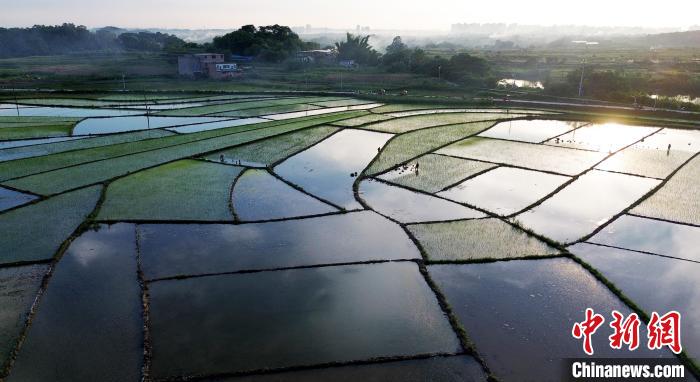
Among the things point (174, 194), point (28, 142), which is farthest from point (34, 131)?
point (174, 194)

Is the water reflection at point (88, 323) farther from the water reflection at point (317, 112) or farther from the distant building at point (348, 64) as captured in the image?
the distant building at point (348, 64)

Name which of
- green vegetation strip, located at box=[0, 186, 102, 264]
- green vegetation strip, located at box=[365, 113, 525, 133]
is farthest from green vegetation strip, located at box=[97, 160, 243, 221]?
green vegetation strip, located at box=[365, 113, 525, 133]

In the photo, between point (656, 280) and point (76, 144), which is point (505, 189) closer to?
point (656, 280)

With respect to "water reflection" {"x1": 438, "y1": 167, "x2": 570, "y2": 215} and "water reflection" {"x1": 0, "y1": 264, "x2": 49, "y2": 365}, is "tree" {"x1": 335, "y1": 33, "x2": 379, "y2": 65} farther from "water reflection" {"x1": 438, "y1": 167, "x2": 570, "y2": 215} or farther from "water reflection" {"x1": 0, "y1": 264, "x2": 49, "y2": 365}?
"water reflection" {"x1": 0, "y1": 264, "x2": 49, "y2": 365}

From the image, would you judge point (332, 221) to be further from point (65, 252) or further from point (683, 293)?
point (683, 293)

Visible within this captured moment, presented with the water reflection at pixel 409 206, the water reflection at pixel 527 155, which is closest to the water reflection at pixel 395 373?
the water reflection at pixel 409 206

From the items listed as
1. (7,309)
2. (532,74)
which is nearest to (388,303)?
(7,309)
